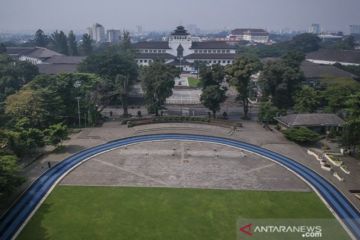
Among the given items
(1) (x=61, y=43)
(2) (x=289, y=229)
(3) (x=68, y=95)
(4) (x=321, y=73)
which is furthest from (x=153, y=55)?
(2) (x=289, y=229)

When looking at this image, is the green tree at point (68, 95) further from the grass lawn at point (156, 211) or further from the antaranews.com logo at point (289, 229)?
the antaranews.com logo at point (289, 229)

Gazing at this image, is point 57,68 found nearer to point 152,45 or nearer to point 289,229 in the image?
point 152,45

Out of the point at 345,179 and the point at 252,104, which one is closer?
the point at 345,179

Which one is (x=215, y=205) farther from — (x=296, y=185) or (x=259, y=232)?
(x=296, y=185)

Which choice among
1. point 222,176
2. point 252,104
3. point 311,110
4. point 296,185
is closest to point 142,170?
point 222,176

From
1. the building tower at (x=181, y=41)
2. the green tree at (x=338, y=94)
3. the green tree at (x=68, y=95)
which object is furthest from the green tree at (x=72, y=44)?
the green tree at (x=338, y=94)
